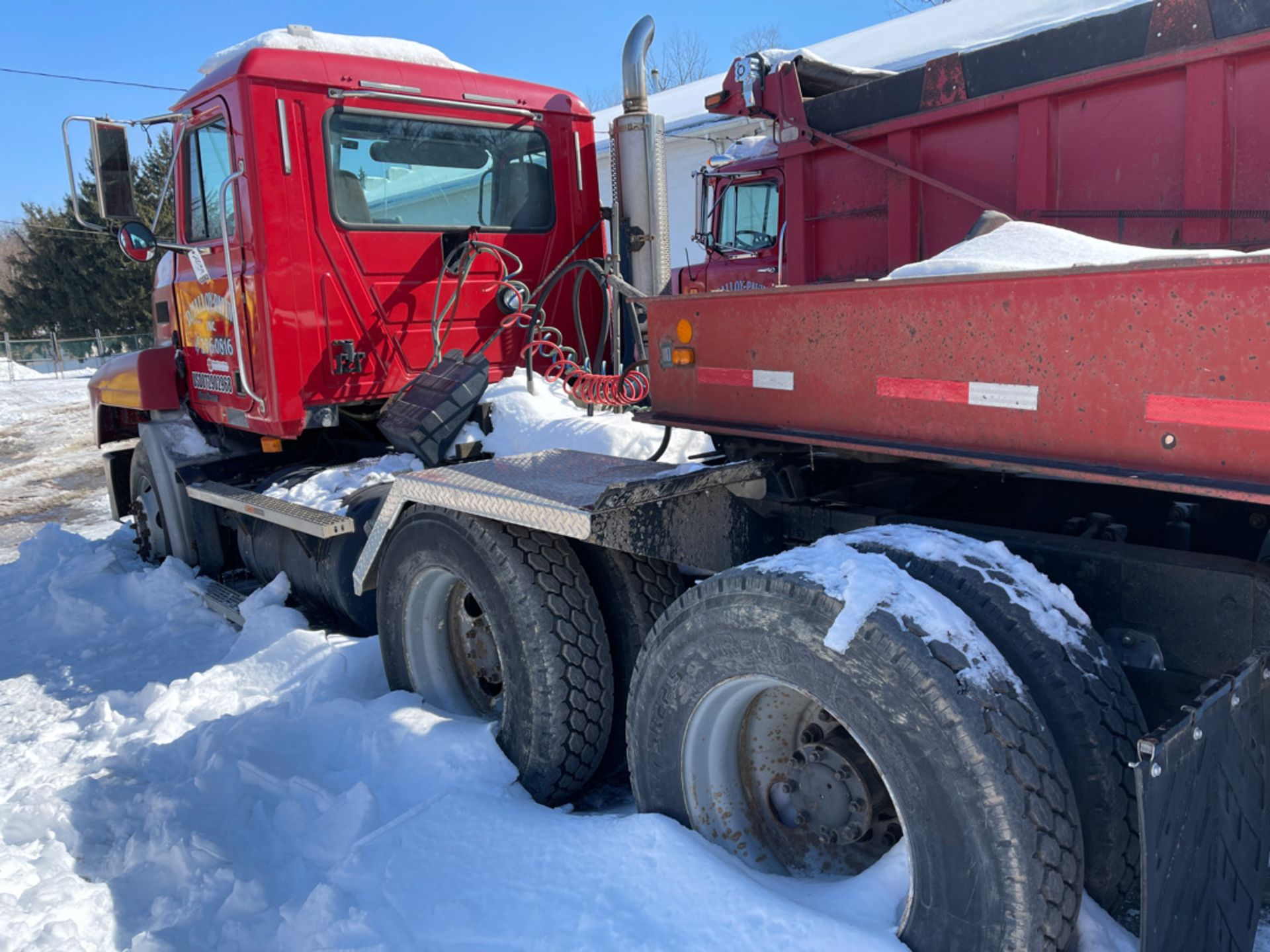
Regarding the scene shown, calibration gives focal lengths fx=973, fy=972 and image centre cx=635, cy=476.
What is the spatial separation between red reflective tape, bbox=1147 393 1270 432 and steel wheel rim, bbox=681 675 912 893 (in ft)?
3.17

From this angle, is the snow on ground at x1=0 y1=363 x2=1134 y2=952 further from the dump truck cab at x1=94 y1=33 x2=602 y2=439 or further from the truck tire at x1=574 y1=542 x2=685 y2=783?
the dump truck cab at x1=94 y1=33 x2=602 y2=439

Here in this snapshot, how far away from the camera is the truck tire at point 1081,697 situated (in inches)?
74.2

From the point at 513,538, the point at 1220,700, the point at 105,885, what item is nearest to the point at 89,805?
the point at 105,885

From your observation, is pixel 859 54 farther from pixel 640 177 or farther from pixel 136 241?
pixel 136 241

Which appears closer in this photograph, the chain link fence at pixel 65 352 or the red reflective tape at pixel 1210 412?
the red reflective tape at pixel 1210 412

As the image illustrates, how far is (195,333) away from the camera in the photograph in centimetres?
534

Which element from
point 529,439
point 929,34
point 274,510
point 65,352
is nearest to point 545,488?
point 529,439

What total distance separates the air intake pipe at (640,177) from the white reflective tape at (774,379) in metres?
2.76

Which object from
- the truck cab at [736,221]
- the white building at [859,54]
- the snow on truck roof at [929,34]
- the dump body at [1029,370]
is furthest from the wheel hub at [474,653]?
the white building at [859,54]

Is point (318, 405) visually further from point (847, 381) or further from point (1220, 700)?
point (1220, 700)

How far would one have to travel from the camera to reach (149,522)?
625 cm

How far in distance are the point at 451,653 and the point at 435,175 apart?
8.88 ft

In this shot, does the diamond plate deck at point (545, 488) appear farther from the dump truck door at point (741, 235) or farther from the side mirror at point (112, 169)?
the dump truck door at point (741, 235)

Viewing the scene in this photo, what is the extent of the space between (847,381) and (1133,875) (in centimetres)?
119
